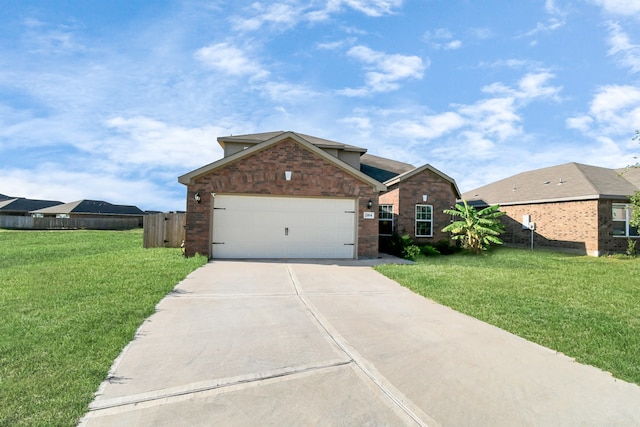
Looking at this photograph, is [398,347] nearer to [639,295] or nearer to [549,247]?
[639,295]

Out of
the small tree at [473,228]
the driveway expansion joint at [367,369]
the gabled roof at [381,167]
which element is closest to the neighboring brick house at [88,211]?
the gabled roof at [381,167]

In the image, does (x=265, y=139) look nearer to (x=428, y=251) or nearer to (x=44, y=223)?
(x=428, y=251)

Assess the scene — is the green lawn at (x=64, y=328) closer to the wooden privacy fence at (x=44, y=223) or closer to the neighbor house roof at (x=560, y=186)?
the neighbor house roof at (x=560, y=186)

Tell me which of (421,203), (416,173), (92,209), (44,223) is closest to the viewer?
(416,173)

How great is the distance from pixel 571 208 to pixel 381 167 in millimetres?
9896

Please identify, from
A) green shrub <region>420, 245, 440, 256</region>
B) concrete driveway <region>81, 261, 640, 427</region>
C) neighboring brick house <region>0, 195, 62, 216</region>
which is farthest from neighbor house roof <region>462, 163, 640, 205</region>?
neighboring brick house <region>0, 195, 62, 216</region>

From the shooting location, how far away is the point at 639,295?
729 cm

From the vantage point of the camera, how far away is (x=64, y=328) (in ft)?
14.5

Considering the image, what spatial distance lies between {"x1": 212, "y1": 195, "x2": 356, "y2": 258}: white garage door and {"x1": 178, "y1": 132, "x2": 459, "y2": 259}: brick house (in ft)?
0.11

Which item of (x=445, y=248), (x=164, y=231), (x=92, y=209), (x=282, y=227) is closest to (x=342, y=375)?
(x=282, y=227)

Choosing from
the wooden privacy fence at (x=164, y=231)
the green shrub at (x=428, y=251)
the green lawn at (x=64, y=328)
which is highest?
the wooden privacy fence at (x=164, y=231)

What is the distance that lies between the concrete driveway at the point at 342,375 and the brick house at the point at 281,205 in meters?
5.93

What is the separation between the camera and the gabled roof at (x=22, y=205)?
39466 mm

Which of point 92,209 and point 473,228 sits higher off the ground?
point 92,209
